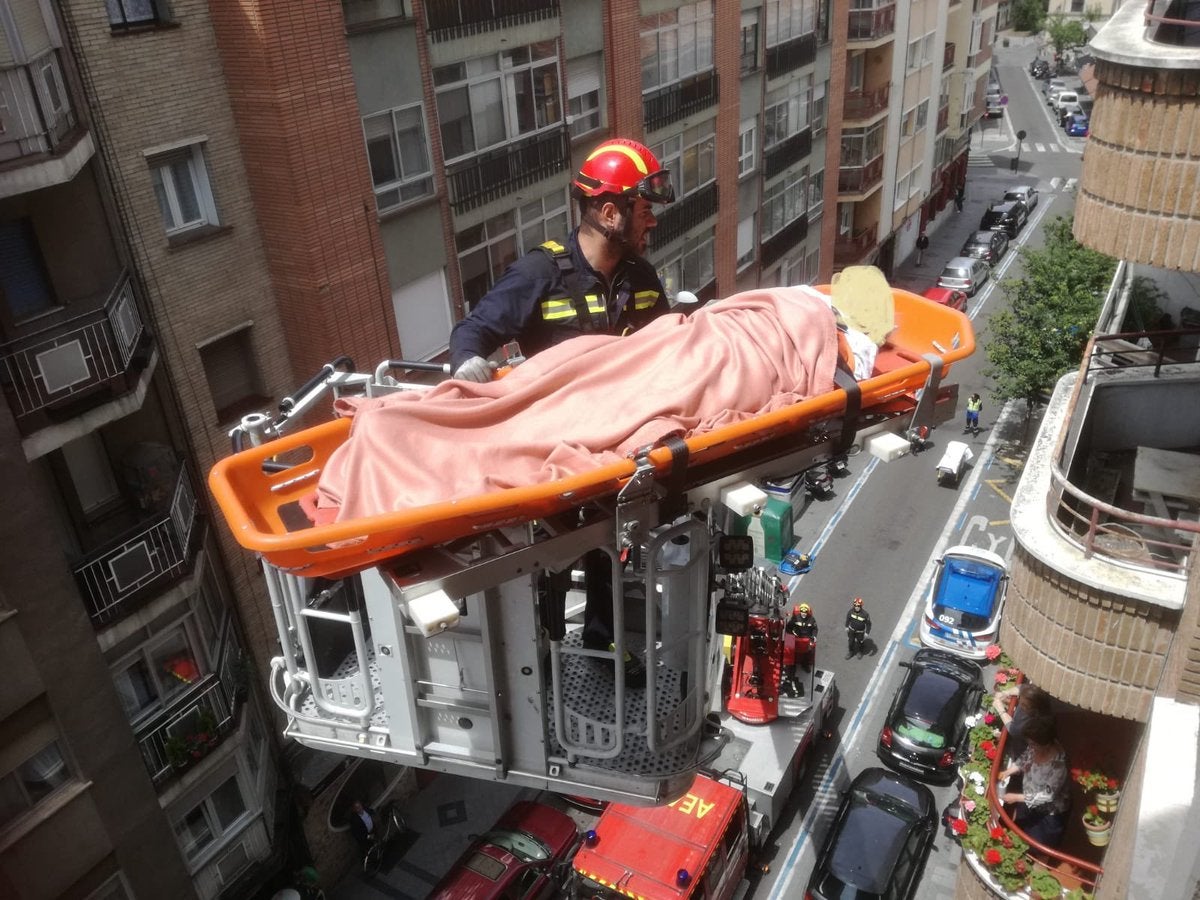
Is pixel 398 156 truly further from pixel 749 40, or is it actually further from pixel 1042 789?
pixel 749 40

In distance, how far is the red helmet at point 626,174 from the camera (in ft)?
22.3

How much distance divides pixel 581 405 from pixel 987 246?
4317cm

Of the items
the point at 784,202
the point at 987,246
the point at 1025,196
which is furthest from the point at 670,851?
the point at 1025,196

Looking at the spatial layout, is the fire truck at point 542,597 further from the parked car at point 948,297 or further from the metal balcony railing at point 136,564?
the parked car at point 948,297

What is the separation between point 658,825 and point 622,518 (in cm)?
1071

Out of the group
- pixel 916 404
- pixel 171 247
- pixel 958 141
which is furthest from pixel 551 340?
pixel 958 141

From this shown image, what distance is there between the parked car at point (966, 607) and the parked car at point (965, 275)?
21879mm

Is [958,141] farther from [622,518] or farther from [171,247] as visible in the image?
[622,518]

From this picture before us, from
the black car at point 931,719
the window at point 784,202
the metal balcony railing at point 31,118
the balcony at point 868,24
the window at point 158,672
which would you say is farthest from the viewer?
the balcony at point 868,24

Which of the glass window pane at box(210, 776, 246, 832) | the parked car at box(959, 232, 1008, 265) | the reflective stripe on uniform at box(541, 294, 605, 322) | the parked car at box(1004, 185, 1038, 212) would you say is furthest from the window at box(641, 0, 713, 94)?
the parked car at box(1004, 185, 1038, 212)

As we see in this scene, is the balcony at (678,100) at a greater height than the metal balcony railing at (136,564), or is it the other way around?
the balcony at (678,100)

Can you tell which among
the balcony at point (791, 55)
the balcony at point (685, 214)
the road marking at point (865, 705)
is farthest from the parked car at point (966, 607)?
the balcony at point (791, 55)

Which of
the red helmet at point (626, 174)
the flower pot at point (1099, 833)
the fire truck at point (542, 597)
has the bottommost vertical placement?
the flower pot at point (1099, 833)

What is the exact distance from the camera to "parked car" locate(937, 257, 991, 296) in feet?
129
